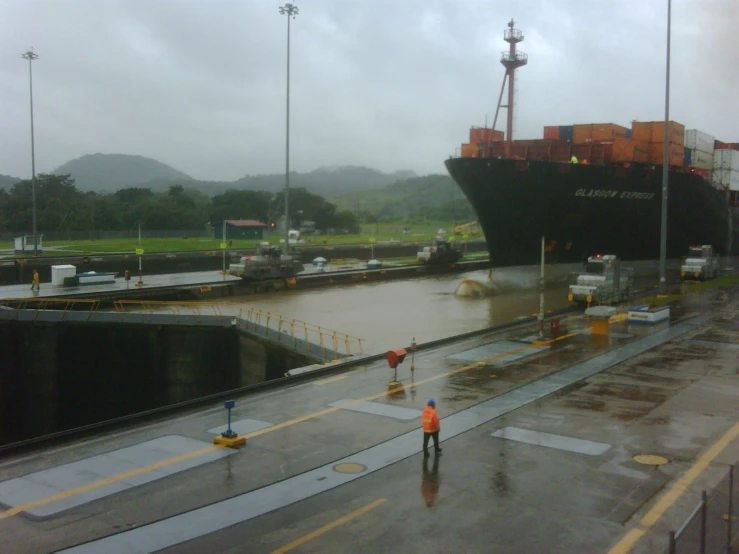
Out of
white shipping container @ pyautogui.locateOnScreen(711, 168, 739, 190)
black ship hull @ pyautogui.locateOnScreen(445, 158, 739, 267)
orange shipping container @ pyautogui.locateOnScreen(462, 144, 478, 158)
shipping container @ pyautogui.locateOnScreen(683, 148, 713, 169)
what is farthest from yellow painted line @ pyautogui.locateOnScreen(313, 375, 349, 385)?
white shipping container @ pyautogui.locateOnScreen(711, 168, 739, 190)

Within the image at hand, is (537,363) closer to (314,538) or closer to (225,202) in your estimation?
(314,538)

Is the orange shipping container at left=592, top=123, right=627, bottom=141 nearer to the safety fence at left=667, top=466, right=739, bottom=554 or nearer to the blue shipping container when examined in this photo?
the blue shipping container

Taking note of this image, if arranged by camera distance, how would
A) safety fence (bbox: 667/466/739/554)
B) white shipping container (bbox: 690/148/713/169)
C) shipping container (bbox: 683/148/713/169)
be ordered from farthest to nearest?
white shipping container (bbox: 690/148/713/169), shipping container (bbox: 683/148/713/169), safety fence (bbox: 667/466/739/554)

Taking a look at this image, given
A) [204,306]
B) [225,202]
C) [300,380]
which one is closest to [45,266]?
[204,306]

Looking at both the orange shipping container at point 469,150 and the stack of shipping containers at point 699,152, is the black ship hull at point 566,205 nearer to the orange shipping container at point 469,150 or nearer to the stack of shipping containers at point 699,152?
the stack of shipping containers at point 699,152

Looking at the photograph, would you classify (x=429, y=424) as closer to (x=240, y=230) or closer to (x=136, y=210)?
(x=240, y=230)

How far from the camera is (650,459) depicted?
12.2 m

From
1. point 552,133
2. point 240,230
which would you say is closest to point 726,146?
point 552,133

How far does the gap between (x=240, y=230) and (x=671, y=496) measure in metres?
87.2

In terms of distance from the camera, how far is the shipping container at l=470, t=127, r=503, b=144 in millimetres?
54438

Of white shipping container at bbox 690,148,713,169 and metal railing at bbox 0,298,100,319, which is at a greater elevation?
→ white shipping container at bbox 690,148,713,169

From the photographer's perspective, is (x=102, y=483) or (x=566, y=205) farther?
(x=566, y=205)

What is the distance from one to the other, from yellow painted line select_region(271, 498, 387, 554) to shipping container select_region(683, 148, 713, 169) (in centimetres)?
5635

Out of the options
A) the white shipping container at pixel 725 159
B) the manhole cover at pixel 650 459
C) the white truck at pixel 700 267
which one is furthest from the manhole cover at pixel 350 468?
the white shipping container at pixel 725 159
